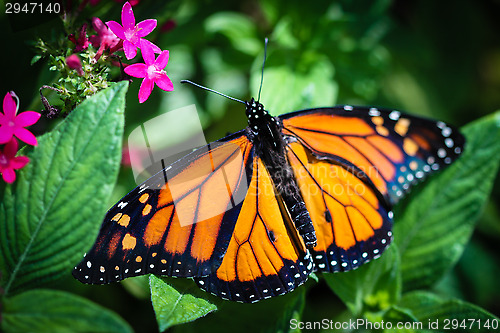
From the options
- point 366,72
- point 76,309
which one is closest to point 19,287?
point 76,309

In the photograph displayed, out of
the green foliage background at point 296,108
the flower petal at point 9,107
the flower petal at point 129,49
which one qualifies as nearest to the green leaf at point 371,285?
the green foliage background at point 296,108

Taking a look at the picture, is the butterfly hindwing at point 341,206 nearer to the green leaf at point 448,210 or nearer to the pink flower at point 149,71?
the green leaf at point 448,210

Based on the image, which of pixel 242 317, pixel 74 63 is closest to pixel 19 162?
pixel 74 63

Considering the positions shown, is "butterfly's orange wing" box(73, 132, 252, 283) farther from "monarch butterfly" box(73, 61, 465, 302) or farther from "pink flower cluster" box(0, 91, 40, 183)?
"pink flower cluster" box(0, 91, 40, 183)

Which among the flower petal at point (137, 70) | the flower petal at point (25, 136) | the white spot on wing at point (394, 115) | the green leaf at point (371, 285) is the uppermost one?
the flower petal at point (137, 70)

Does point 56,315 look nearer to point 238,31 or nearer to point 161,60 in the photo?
point 161,60

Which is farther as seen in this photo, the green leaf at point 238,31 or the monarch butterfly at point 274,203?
the green leaf at point 238,31
